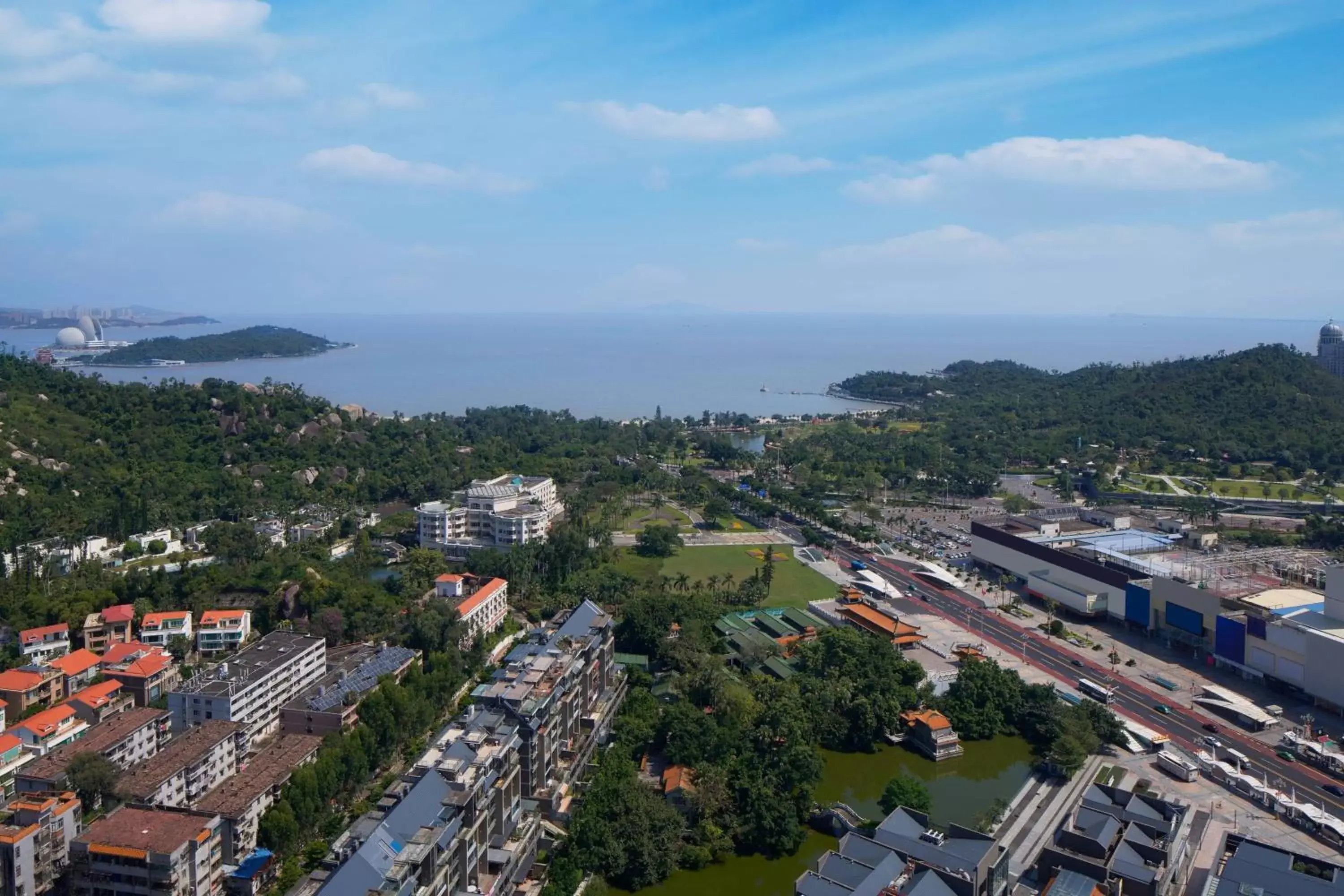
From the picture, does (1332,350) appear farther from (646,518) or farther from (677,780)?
(677,780)

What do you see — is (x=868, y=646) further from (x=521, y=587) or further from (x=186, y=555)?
(x=186, y=555)

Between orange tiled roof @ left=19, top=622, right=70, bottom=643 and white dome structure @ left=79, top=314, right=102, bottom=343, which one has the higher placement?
white dome structure @ left=79, top=314, right=102, bottom=343

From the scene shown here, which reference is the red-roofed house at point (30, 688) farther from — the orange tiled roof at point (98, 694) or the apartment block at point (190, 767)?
the apartment block at point (190, 767)

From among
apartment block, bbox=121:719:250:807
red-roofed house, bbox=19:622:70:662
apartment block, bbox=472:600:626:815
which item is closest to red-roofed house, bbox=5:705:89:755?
apartment block, bbox=121:719:250:807

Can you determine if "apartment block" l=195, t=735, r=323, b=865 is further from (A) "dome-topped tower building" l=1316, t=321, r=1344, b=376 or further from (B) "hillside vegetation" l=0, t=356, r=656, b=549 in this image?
(A) "dome-topped tower building" l=1316, t=321, r=1344, b=376

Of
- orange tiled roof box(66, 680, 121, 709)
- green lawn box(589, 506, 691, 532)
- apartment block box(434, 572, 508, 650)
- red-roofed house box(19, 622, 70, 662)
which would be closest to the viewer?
orange tiled roof box(66, 680, 121, 709)

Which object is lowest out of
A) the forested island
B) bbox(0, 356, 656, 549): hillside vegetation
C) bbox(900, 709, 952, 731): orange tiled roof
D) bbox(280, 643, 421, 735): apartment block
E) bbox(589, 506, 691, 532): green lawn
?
bbox(900, 709, 952, 731): orange tiled roof

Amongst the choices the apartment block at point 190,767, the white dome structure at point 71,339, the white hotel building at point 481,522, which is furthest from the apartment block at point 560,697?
the white dome structure at point 71,339
